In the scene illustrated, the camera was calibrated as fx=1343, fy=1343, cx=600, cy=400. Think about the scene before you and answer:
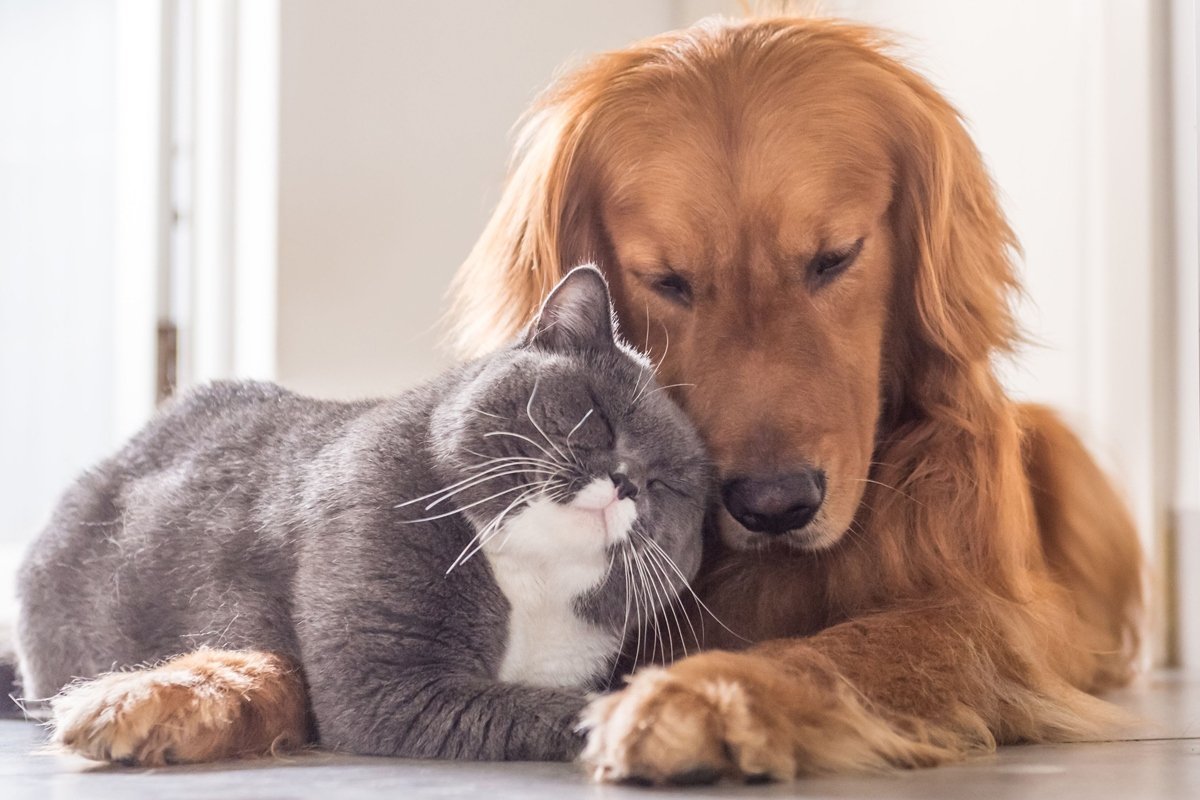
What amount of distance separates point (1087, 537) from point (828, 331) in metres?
0.71

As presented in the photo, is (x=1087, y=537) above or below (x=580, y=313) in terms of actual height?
below

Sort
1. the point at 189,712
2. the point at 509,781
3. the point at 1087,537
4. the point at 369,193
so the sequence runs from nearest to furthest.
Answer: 1. the point at 509,781
2. the point at 189,712
3. the point at 1087,537
4. the point at 369,193

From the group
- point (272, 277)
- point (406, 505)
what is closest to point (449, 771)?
point (406, 505)

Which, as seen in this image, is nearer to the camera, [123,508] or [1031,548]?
[123,508]

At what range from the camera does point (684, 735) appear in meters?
1.14

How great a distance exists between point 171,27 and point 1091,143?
6.39 ft

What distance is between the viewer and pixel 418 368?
2885 mm

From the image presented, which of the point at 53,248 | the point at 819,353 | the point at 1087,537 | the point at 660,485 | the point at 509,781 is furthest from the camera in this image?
the point at 53,248

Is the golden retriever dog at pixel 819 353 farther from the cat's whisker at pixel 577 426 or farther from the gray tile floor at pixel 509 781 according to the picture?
the cat's whisker at pixel 577 426

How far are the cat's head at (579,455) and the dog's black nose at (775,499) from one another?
0.04 m

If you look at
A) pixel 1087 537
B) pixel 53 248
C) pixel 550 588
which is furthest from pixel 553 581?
pixel 53 248

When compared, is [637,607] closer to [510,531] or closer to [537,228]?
[510,531]

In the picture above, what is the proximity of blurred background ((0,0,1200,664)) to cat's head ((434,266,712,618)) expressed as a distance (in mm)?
1156

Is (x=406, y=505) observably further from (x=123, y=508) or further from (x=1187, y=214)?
(x=1187, y=214)
